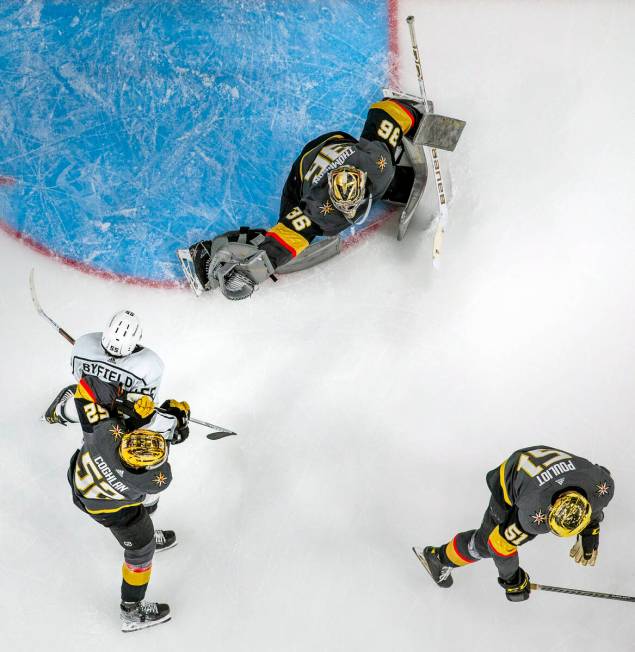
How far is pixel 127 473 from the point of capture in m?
4.01

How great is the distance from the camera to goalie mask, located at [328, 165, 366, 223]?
4.25 m

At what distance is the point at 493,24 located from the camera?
5328mm

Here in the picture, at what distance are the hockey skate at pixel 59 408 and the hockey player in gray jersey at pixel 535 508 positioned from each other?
2601 mm

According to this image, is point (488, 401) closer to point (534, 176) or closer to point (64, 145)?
point (534, 176)

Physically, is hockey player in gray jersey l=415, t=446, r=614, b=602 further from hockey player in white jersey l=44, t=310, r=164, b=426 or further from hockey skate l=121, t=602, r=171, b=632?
hockey player in white jersey l=44, t=310, r=164, b=426

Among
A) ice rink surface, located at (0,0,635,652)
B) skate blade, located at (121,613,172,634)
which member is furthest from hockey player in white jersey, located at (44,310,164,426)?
skate blade, located at (121,613,172,634)

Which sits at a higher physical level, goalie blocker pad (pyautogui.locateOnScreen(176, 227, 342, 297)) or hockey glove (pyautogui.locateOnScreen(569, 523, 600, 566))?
goalie blocker pad (pyautogui.locateOnScreen(176, 227, 342, 297))

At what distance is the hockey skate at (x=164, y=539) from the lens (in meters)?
5.05

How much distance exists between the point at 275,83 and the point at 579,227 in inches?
93.5

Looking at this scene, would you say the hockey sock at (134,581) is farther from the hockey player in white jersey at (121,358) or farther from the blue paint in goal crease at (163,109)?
the blue paint in goal crease at (163,109)

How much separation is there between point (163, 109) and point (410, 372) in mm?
2600

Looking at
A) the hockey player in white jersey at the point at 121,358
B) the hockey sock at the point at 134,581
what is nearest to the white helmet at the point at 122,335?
the hockey player in white jersey at the point at 121,358

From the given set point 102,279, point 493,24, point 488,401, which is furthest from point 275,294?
point 493,24

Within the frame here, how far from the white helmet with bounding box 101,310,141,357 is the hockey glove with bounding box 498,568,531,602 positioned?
2.60 metres
